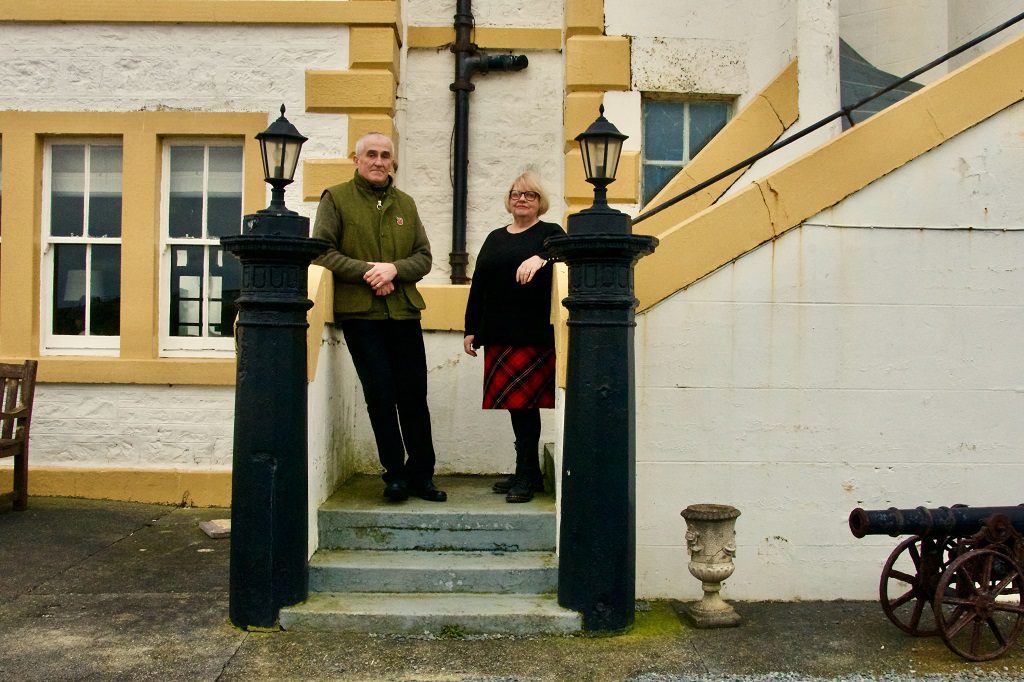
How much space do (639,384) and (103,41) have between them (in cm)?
530

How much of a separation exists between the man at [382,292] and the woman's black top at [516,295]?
38 centimetres

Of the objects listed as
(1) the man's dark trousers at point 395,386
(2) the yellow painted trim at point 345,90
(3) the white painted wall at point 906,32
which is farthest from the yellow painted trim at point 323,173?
(3) the white painted wall at point 906,32

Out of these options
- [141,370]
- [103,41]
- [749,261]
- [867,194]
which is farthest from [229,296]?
[867,194]

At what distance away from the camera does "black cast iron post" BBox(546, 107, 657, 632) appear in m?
4.91

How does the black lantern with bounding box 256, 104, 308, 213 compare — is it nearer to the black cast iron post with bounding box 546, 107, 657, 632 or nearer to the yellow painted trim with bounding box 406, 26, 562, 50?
the black cast iron post with bounding box 546, 107, 657, 632

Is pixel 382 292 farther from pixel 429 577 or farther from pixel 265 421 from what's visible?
pixel 429 577

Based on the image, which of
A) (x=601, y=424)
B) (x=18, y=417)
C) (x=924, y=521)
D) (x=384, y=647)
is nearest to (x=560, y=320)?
(x=601, y=424)

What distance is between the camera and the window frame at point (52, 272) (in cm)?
806

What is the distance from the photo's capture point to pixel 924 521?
4676mm

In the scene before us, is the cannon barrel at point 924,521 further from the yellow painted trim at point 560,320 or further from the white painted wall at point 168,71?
the white painted wall at point 168,71

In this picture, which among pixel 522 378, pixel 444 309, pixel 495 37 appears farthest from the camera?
pixel 495 37

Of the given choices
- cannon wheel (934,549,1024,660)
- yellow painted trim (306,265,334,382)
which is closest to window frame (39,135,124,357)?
yellow painted trim (306,265,334,382)

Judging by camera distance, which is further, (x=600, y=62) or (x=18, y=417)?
(x=600, y=62)

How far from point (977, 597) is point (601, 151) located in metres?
2.67
